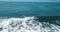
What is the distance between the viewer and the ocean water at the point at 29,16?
4.14ft

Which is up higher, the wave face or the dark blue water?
the dark blue water

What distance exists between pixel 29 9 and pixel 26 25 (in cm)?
19

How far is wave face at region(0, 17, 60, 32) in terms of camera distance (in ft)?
4.10

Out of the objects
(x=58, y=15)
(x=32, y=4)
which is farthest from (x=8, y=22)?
(x=58, y=15)

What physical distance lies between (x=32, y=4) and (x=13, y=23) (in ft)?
1.04

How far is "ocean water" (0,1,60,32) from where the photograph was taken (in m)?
1.26

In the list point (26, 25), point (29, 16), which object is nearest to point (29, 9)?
point (29, 16)

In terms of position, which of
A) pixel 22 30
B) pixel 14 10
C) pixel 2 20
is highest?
pixel 14 10

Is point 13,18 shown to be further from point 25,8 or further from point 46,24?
point 46,24

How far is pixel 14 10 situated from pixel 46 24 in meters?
0.41

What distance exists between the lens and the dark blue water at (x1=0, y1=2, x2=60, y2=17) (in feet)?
4.19

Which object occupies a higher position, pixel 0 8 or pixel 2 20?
pixel 0 8

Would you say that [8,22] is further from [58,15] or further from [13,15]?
[58,15]

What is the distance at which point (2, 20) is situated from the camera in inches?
49.9
